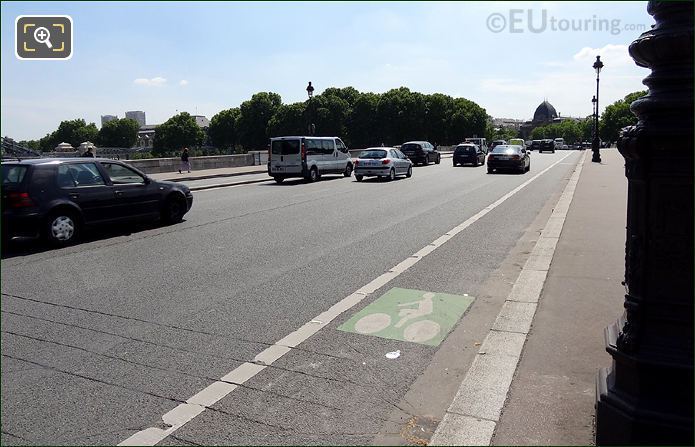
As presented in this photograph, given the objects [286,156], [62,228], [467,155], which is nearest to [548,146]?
[467,155]

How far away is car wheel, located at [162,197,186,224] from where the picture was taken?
505 inches

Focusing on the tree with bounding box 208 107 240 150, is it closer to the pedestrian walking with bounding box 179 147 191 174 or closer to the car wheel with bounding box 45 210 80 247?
the pedestrian walking with bounding box 179 147 191 174

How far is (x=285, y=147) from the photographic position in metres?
26.1

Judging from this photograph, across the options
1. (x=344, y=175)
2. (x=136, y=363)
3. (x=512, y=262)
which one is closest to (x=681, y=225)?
(x=136, y=363)

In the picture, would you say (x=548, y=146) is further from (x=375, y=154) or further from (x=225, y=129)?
(x=225, y=129)

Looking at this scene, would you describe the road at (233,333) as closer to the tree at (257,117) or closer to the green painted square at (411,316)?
the green painted square at (411,316)

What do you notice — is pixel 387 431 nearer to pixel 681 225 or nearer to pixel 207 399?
pixel 207 399

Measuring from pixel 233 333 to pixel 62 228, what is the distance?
6.45m

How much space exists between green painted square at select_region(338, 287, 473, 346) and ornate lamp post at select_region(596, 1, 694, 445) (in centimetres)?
233

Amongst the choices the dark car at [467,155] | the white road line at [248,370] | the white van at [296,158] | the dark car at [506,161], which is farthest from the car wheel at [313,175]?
the white road line at [248,370]

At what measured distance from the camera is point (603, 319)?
18.2 feet

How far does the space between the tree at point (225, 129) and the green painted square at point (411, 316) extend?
12218cm

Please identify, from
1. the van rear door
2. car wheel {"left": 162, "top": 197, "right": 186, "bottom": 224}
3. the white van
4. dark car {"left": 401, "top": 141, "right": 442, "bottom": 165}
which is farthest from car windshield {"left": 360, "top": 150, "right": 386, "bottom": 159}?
car wheel {"left": 162, "top": 197, "right": 186, "bottom": 224}

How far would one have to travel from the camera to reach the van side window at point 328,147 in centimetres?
2757
